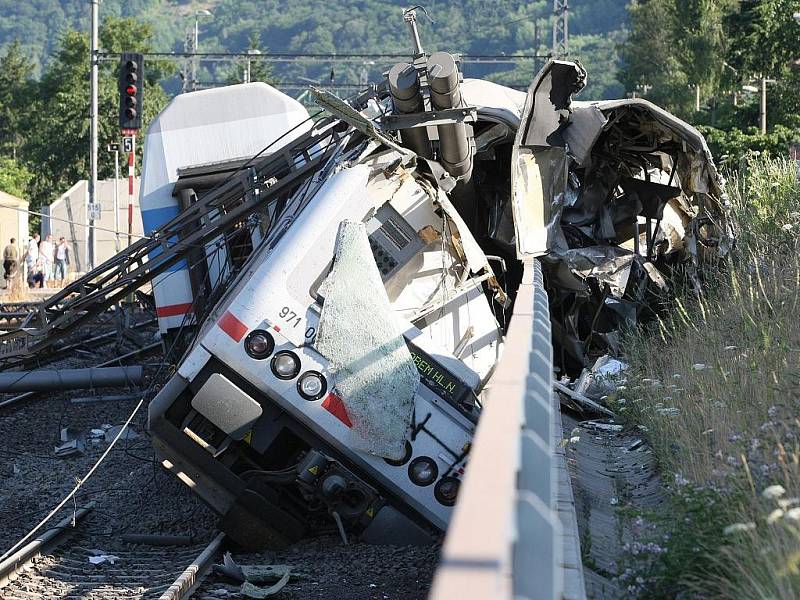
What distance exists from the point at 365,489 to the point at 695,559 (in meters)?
3.68

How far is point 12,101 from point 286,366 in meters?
78.9

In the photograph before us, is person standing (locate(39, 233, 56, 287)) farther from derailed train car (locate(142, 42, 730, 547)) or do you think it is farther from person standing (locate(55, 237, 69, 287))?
derailed train car (locate(142, 42, 730, 547))

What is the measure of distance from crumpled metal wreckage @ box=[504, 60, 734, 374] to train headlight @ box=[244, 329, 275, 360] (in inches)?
144

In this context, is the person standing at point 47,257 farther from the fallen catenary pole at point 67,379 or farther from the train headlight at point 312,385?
the train headlight at point 312,385

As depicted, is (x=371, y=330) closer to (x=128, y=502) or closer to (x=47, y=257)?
(x=128, y=502)

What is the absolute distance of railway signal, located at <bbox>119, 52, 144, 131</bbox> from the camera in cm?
2728

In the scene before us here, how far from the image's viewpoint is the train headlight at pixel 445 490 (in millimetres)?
8406

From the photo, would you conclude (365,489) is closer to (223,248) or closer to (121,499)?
(121,499)

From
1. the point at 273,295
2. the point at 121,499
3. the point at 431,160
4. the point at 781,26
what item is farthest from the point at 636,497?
the point at 781,26

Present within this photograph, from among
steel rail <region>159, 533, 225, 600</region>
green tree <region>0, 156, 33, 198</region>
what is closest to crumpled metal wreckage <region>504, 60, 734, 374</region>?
steel rail <region>159, 533, 225, 600</region>

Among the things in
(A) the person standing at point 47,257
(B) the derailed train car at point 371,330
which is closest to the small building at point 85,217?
(A) the person standing at point 47,257

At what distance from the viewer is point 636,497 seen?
7980 millimetres

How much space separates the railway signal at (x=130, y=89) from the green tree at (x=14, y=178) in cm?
3384

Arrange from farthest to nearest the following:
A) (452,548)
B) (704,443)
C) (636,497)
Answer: (636,497) → (704,443) → (452,548)
